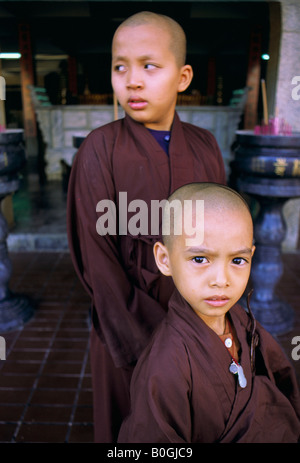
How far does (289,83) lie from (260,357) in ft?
10.8

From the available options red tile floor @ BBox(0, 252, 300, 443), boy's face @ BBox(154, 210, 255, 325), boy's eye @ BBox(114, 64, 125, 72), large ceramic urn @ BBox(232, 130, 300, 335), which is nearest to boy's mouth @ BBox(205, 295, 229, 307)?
boy's face @ BBox(154, 210, 255, 325)

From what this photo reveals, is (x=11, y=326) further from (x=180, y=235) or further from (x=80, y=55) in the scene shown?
(x=80, y=55)

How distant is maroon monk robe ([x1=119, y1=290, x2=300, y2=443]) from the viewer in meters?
0.92

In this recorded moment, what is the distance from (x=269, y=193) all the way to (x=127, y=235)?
1559mm

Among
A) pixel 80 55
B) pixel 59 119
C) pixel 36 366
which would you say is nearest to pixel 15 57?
pixel 80 55

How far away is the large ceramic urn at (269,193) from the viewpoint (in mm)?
2547

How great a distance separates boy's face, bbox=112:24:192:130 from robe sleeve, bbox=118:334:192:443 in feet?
2.45

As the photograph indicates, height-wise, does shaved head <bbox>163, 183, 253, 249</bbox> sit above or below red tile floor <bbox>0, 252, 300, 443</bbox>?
above

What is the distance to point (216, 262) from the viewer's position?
923mm

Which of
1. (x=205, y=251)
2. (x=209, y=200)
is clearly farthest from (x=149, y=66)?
(x=205, y=251)

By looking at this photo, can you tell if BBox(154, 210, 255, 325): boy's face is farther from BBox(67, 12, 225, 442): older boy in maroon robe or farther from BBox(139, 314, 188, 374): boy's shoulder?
BBox(67, 12, 225, 442): older boy in maroon robe

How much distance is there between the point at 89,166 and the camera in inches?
52.4

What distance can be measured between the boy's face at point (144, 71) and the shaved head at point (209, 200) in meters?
0.41

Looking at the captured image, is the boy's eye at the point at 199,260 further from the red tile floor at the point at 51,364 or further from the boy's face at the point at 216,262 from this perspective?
the red tile floor at the point at 51,364
